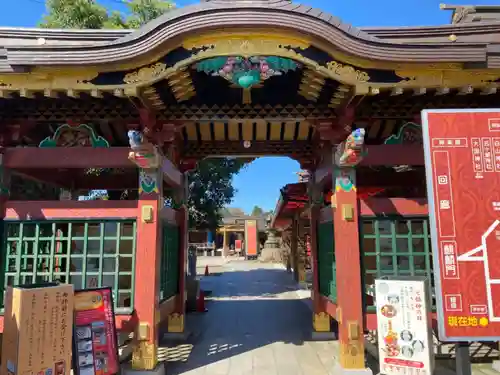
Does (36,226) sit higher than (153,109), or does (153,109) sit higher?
(153,109)

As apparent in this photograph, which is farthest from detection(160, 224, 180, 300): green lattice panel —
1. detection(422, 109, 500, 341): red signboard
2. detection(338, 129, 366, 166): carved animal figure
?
detection(422, 109, 500, 341): red signboard

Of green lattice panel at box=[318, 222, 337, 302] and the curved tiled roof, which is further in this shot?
green lattice panel at box=[318, 222, 337, 302]

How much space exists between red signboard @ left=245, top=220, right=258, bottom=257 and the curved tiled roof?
41.0 m

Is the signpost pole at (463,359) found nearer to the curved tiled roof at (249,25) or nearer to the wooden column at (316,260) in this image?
the curved tiled roof at (249,25)

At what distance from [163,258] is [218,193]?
12.5 metres

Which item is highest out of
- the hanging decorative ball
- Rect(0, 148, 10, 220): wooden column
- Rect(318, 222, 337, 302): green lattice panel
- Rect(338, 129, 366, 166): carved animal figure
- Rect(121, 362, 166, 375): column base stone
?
the hanging decorative ball

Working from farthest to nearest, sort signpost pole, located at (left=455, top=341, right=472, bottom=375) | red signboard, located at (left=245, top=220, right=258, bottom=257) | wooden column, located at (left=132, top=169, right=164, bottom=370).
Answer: red signboard, located at (left=245, top=220, right=258, bottom=257) < wooden column, located at (left=132, top=169, right=164, bottom=370) < signpost pole, located at (left=455, top=341, right=472, bottom=375)

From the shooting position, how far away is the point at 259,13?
5.12 m

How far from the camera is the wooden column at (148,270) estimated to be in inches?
221

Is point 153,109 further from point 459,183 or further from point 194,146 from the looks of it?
point 459,183

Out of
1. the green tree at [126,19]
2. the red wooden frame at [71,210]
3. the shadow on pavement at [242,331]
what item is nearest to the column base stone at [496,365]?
the shadow on pavement at [242,331]

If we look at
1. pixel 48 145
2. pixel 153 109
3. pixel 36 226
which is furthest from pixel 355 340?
pixel 48 145

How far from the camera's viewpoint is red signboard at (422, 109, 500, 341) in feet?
13.1

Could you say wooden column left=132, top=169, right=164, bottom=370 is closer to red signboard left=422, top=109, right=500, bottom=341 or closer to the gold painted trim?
the gold painted trim
